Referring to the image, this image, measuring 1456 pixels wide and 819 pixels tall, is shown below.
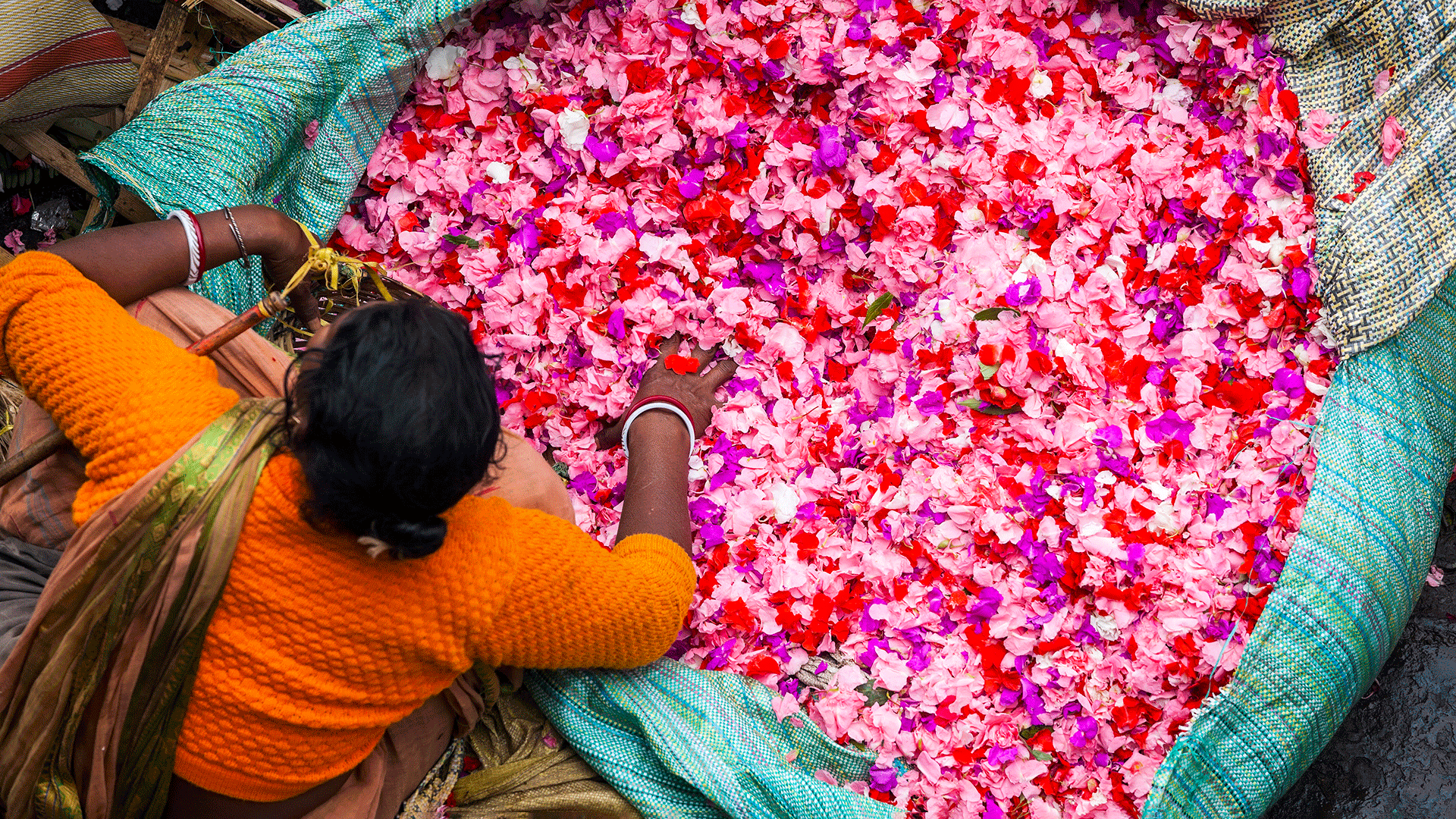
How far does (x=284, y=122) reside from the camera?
225cm

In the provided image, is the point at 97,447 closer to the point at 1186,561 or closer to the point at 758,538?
the point at 758,538

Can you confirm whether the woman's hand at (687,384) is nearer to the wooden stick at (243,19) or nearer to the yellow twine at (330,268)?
the yellow twine at (330,268)

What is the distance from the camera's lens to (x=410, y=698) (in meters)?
1.47

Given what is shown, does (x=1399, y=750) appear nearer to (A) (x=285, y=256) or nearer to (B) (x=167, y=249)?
(A) (x=285, y=256)

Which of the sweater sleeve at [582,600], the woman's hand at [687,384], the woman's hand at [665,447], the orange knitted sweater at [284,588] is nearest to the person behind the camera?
the orange knitted sweater at [284,588]

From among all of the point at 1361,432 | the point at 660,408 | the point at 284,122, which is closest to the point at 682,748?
the point at 660,408

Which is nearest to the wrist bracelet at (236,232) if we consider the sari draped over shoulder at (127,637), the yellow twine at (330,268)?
the yellow twine at (330,268)

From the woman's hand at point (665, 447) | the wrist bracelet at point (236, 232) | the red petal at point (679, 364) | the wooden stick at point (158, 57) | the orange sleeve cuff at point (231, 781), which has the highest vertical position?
the wooden stick at point (158, 57)

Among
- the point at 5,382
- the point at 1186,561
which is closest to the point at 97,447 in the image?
the point at 5,382

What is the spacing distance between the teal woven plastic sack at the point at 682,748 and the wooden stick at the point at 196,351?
93 cm

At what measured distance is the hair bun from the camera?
1215mm

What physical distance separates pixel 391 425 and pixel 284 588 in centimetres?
35

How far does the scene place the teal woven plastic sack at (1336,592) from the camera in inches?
74.6

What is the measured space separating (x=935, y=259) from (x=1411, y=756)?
180 cm
